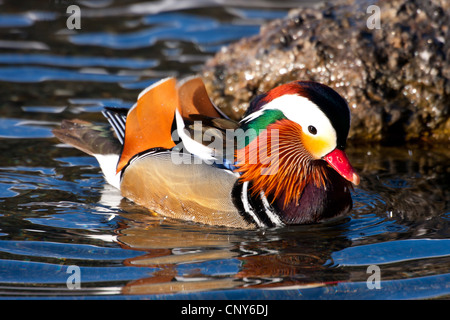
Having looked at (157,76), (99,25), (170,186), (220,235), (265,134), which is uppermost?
(99,25)

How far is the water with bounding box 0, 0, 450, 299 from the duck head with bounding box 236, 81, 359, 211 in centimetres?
38

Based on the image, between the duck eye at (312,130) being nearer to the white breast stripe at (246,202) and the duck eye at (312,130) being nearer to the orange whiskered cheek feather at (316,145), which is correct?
the orange whiskered cheek feather at (316,145)

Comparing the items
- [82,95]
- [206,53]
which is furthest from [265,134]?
[206,53]

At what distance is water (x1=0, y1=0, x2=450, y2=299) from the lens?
4.76m

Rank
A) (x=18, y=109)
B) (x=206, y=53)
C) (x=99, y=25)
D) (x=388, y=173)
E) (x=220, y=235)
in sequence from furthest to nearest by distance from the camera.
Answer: (x=99, y=25) → (x=206, y=53) → (x=18, y=109) → (x=388, y=173) → (x=220, y=235)

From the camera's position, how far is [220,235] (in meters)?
5.59

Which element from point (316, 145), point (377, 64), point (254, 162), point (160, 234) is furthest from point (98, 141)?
point (377, 64)

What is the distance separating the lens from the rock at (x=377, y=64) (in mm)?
7699

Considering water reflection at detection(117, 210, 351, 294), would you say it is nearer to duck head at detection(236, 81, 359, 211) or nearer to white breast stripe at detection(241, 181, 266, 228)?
white breast stripe at detection(241, 181, 266, 228)

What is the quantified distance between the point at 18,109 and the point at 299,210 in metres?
4.13

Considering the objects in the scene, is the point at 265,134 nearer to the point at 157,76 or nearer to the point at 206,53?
the point at 157,76

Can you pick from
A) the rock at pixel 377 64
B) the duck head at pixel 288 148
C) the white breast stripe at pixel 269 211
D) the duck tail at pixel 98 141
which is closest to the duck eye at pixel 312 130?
the duck head at pixel 288 148

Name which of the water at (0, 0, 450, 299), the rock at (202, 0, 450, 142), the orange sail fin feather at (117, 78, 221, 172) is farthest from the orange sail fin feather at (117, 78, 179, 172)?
the rock at (202, 0, 450, 142)
